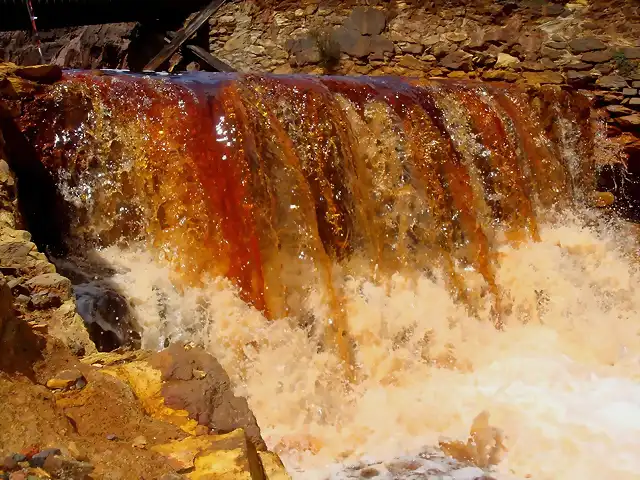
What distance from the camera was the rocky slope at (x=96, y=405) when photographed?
1.26 metres

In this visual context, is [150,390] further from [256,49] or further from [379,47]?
[256,49]

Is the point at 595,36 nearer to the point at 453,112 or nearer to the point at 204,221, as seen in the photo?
the point at 453,112

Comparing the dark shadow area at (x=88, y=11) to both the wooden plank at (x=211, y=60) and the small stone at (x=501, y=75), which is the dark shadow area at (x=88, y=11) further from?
the small stone at (x=501, y=75)

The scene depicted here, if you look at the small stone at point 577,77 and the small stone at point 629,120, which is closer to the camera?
the small stone at point 629,120

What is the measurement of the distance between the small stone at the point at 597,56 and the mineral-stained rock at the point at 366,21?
1.96 m

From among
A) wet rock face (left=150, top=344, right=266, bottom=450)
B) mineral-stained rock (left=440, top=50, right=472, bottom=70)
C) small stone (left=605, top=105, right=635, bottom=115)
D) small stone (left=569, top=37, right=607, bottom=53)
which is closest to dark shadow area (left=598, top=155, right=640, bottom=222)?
small stone (left=605, top=105, right=635, bottom=115)

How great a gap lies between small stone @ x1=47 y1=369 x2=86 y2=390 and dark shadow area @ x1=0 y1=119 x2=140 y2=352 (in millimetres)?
1177

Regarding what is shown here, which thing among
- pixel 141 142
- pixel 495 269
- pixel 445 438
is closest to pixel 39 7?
pixel 141 142

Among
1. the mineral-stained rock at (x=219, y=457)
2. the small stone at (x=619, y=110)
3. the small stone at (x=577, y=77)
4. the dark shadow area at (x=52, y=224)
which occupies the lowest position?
the mineral-stained rock at (x=219, y=457)

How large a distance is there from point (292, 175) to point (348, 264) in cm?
64

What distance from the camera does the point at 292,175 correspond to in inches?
143

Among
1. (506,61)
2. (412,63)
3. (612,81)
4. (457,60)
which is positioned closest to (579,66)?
(612,81)

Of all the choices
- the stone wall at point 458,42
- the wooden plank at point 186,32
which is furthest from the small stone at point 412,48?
the wooden plank at point 186,32

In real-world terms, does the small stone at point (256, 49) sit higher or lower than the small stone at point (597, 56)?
higher
